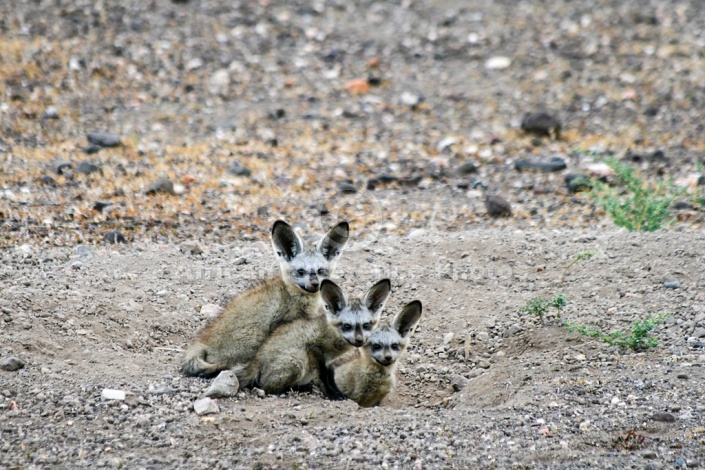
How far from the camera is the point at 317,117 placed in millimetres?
13398

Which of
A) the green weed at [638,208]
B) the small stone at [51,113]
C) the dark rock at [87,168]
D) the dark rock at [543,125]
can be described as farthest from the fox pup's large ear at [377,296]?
the small stone at [51,113]

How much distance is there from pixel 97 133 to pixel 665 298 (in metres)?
8.30

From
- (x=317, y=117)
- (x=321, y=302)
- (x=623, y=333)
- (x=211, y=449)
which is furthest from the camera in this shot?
(x=317, y=117)

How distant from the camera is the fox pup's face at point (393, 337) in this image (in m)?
6.48

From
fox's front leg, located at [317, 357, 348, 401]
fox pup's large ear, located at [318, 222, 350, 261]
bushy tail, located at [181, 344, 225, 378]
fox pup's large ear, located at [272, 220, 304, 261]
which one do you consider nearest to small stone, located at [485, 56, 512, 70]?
fox pup's large ear, located at [318, 222, 350, 261]

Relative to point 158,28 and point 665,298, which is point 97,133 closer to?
point 158,28

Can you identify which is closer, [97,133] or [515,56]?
[97,133]

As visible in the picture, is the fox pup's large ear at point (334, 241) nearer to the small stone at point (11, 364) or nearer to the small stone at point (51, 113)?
the small stone at point (11, 364)

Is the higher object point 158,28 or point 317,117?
point 158,28

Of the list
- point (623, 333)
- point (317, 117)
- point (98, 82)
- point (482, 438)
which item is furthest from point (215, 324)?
point (98, 82)

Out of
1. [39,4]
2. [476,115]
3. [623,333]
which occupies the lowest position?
[476,115]

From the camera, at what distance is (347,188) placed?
11.0m

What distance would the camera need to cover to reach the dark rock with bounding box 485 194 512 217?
10203mm

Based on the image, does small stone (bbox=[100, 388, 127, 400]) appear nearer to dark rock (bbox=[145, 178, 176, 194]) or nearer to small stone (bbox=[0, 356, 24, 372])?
small stone (bbox=[0, 356, 24, 372])
